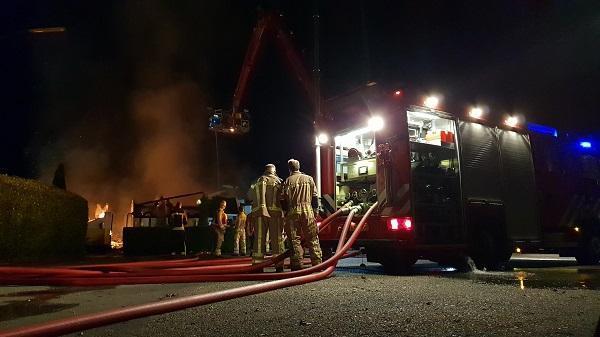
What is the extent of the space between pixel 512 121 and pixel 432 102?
248 cm

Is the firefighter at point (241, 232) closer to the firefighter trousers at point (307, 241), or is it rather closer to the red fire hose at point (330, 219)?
the red fire hose at point (330, 219)

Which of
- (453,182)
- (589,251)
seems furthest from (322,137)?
(589,251)

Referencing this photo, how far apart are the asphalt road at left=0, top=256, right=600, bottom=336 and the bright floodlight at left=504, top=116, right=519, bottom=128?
3656 millimetres

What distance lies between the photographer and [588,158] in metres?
9.03

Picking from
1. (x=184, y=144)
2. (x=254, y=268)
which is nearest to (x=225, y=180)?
(x=184, y=144)

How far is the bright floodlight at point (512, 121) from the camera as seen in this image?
784 centimetres

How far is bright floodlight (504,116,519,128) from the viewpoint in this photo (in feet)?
25.7

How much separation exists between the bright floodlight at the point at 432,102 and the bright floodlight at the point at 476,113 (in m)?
0.98

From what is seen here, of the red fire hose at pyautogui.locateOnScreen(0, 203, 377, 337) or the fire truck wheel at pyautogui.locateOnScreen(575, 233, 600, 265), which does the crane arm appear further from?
the red fire hose at pyautogui.locateOnScreen(0, 203, 377, 337)

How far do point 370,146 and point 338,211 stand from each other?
1.70 metres

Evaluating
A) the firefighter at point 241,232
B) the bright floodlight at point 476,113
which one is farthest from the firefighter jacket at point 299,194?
the firefighter at point 241,232

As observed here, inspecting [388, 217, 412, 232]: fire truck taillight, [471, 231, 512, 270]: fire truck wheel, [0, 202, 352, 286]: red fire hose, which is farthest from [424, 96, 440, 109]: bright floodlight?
[0, 202, 352, 286]: red fire hose

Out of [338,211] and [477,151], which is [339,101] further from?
[477,151]

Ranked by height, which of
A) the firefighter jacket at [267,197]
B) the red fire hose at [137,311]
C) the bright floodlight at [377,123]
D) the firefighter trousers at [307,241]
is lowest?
the red fire hose at [137,311]
